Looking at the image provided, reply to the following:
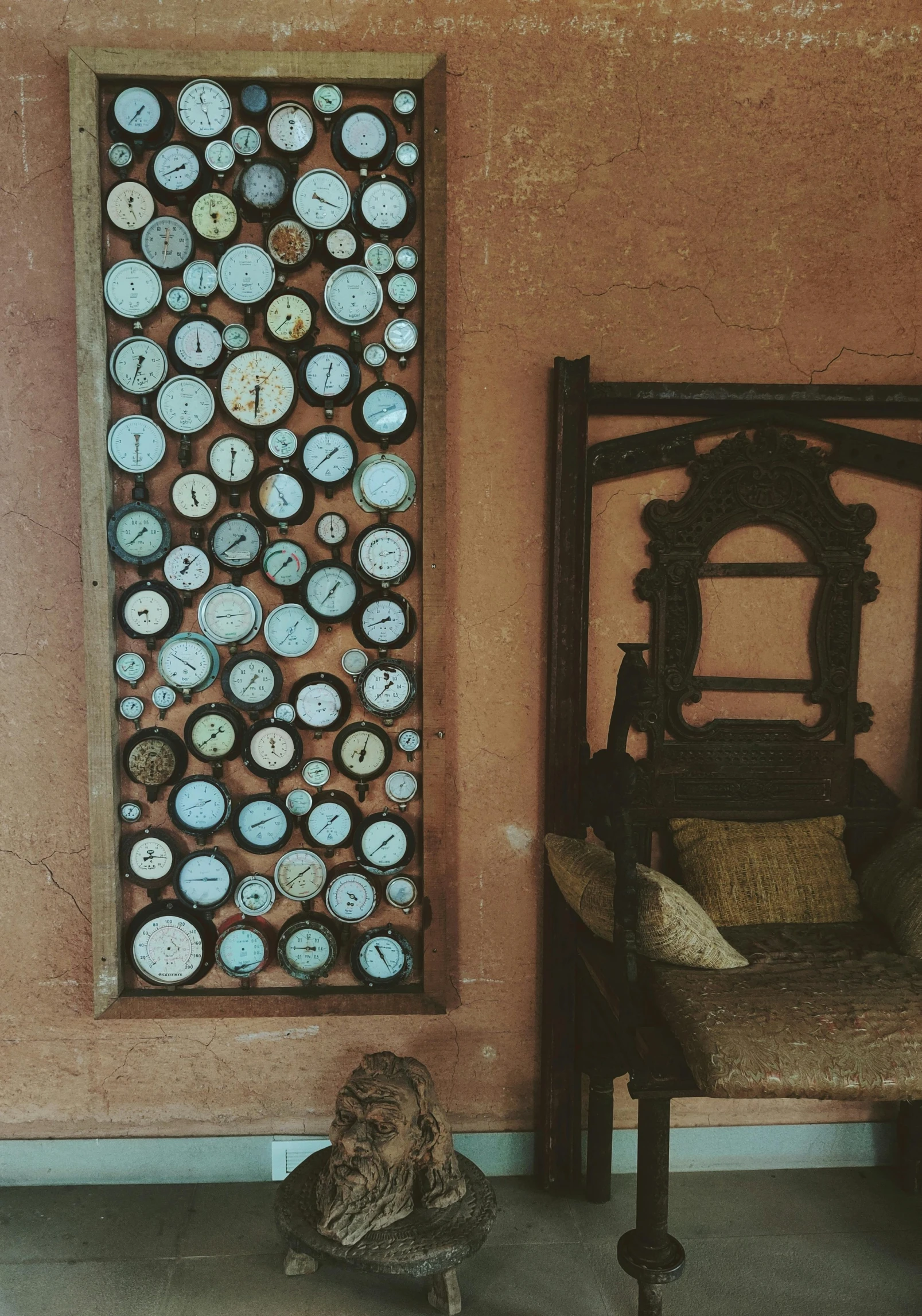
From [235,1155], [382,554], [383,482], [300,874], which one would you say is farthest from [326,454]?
[235,1155]

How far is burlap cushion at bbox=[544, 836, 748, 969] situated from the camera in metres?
1.71

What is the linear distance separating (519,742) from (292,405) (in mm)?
1104

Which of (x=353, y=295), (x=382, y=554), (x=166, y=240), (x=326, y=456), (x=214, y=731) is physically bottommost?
(x=214, y=731)

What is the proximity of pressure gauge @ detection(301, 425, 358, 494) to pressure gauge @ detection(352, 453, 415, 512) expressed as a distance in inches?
2.1

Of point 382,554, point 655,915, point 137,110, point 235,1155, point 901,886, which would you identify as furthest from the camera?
point 235,1155

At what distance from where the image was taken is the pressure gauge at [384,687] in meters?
2.23

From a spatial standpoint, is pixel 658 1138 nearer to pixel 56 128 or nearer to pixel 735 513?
pixel 735 513

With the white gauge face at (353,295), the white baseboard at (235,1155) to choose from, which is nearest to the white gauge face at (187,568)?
the white gauge face at (353,295)

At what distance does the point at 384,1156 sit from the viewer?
1772mm

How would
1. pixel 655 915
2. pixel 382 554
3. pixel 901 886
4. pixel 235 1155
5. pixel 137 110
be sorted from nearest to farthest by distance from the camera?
pixel 655 915 → pixel 901 886 → pixel 137 110 → pixel 382 554 → pixel 235 1155

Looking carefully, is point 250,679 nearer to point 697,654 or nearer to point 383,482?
point 383,482

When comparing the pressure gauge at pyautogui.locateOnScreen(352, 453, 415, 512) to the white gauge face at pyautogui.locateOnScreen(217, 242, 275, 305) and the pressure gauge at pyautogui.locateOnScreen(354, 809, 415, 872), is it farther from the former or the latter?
the pressure gauge at pyautogui.locateOnScreen(354, 809, 415, 872)

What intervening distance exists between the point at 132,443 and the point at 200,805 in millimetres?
991

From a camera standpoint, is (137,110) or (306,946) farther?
(306,946)
